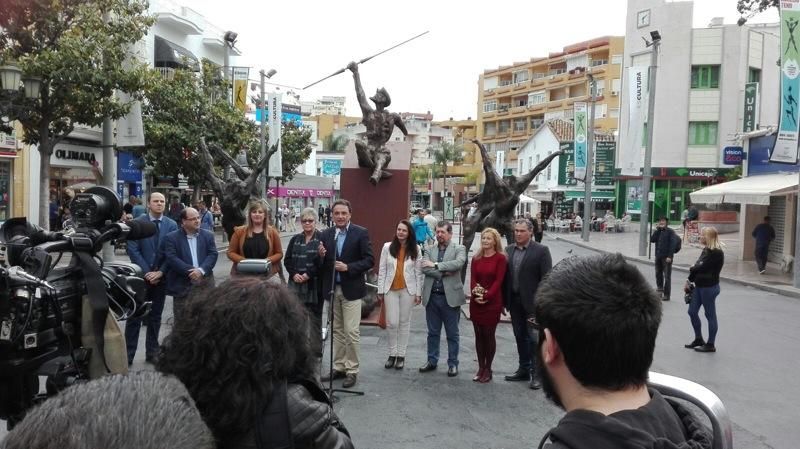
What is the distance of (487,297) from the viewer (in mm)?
7059

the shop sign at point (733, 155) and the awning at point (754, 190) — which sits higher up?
the shop sign at point (733, 155)

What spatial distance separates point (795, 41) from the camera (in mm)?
15312

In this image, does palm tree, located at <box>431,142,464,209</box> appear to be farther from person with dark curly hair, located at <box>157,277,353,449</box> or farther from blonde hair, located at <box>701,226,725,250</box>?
person with dark curly hair, located at <box>157,277,353,449</box>

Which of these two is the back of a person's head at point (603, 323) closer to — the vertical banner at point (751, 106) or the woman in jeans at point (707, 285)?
the woman in jeans at point (707, 285)

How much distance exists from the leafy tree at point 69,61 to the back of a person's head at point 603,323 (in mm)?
13980

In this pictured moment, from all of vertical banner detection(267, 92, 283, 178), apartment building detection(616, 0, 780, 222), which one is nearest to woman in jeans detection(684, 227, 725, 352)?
vertical banner detection(267, 92, 283, 178)

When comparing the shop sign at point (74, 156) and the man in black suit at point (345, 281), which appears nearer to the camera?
the man in black suit at point (345, 281)

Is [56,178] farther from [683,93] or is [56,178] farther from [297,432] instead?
[683,93]

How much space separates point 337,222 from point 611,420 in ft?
19.6

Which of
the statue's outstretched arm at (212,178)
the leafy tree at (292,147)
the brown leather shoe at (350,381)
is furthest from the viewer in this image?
the leafy tree at (292,147)

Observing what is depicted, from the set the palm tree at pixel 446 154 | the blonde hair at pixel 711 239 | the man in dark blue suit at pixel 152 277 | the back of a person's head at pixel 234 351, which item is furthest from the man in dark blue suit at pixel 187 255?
the palm tree at pixel 446 154

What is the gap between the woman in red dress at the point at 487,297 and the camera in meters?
7.06

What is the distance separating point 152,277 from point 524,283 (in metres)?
3.91

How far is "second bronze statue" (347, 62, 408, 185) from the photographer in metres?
10.6
